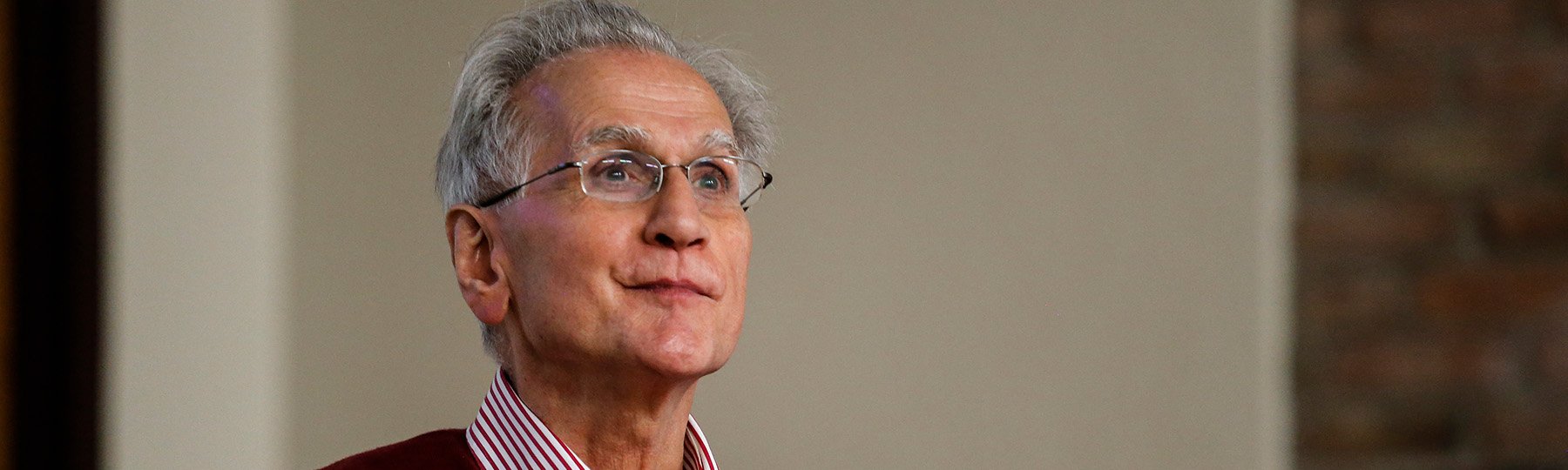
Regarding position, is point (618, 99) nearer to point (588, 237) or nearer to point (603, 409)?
point (588, 237)

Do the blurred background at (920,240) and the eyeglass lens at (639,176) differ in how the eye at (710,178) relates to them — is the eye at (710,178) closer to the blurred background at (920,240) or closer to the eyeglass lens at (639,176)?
the eyeglass lens at (639,176)

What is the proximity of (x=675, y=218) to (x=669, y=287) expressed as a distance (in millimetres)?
64

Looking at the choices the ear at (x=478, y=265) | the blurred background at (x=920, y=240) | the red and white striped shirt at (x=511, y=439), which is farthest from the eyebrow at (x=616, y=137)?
the blurred background at (x=920, y=240)

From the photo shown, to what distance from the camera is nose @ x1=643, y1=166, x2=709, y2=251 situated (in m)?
1.28

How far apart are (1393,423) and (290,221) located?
6.33 ft

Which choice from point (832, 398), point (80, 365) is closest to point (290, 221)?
point (80, 365)

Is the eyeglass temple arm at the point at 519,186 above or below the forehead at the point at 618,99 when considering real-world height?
below

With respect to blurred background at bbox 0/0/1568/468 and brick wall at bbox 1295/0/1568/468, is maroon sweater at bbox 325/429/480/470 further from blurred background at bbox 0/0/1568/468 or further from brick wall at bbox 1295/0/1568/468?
brick wall at bbox 1295/0/1568/468

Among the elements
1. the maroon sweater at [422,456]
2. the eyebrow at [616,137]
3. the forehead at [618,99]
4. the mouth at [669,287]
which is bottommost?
the maroon sweater at [422,456]

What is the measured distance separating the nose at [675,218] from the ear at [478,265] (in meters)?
0.16

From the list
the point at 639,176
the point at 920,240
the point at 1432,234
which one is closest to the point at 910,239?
the point at 920,240

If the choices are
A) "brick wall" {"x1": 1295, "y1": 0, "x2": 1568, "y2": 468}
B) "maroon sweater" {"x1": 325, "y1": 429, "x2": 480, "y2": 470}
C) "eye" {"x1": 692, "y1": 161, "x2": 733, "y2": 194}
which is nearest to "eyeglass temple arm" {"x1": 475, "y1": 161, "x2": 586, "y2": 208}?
"eye" {"x1": 692, "y1": 161, "x2": 733, "y2": 194}

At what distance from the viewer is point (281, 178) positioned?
2.35 metres

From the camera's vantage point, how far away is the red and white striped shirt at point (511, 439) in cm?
131
